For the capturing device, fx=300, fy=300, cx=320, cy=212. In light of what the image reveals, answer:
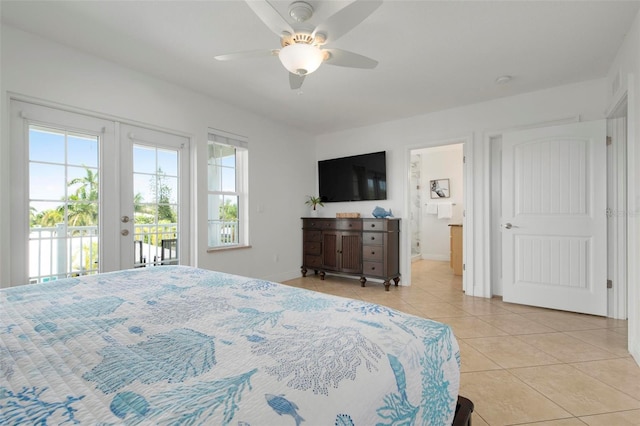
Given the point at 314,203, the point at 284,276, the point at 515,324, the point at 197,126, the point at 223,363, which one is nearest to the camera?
the point at 223,363

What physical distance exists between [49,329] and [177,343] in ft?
1.45

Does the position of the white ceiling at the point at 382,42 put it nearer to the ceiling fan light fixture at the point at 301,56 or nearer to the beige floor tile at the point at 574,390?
the ceiling fan light fixture at the point at 301,56

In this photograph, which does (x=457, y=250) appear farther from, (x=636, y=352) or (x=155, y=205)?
(x=155, y=205)

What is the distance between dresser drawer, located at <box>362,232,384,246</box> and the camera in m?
4.17

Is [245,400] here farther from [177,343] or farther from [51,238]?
[51,238]

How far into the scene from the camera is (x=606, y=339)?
95.9 inches

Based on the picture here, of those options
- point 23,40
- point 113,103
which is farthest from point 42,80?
point 113,103

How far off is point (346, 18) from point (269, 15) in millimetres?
414

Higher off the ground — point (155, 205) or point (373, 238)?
point (155, 205)

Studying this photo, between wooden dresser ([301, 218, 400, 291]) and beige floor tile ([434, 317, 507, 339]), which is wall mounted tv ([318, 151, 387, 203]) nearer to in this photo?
wooden dresser ([301, 218, 400, 291])

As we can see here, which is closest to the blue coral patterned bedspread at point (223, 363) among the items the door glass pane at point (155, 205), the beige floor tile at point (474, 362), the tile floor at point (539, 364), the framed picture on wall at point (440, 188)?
the tile floor at point (539, 364)

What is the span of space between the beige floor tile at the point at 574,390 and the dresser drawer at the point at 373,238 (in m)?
2.35

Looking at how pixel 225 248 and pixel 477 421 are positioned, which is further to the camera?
pixel 225 248

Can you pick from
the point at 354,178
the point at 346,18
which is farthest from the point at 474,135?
the point at 346,18
